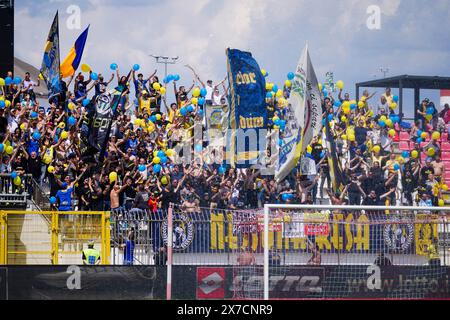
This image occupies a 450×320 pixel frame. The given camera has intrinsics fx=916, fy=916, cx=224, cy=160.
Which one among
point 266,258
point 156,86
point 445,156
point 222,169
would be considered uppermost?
point 156,86

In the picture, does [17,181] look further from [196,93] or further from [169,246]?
[196,93]

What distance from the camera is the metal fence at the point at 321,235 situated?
1644cm

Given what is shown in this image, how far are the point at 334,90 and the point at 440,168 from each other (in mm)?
3669

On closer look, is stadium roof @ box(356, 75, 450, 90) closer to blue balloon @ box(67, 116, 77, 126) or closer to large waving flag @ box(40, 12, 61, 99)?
blue balloon @ box(67, 116, 77, 126)

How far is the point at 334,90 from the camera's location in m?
24.8

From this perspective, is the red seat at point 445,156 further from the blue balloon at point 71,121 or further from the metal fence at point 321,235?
the blue balloon at point 71,121

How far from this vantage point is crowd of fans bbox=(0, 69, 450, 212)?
1970 cm

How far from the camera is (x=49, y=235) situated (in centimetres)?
1862

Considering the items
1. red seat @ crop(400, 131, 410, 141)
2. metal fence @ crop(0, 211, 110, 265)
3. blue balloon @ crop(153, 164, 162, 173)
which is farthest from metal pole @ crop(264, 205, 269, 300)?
red seat @ crop(400, 131, 410, 141)

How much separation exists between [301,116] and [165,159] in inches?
129

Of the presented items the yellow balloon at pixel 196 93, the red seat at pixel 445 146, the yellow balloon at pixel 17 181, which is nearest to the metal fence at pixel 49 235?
the yellow balloon at pixel 17 181

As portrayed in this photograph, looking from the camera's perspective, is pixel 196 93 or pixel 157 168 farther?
pixel 196 93

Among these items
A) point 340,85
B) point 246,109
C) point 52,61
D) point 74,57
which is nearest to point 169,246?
point 246,109
